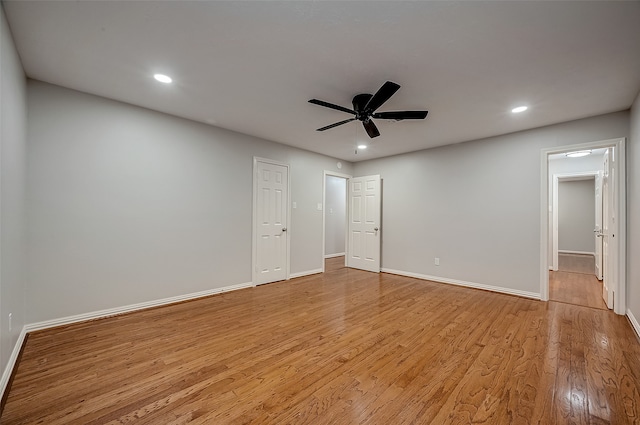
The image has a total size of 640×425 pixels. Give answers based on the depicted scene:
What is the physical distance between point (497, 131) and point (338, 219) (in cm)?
468

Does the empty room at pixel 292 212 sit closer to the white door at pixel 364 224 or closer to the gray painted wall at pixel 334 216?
the white door at pixel 364 224

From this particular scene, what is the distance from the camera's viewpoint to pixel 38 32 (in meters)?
2.04

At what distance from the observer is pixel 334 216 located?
793cm

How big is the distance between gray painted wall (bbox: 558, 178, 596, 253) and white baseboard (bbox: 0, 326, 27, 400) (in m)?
Result: 11.8

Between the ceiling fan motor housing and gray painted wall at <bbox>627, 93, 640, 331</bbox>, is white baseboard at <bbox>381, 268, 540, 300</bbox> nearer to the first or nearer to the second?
gray painted wall at <bbox>627, 93, 640, 331</bbox>

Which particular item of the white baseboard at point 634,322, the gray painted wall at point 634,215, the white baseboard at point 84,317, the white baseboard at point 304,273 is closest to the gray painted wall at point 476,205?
the gray painted wall at point 634,215

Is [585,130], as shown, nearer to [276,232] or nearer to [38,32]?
[276,232]

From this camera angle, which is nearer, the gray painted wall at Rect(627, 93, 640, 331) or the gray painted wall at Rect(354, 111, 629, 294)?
the gray painted wall at Rect(627, 93, 640, 331)

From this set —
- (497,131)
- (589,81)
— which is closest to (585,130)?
(497,131)

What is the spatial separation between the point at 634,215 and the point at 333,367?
378 cm

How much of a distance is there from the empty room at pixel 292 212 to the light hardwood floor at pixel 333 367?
20 millimetres

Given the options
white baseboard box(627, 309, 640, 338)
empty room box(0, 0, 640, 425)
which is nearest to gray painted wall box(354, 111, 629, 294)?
empty room box(0, 0, 640, 425)

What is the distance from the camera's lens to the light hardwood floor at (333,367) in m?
1.68

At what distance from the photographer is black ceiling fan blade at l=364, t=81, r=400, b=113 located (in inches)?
90.8
